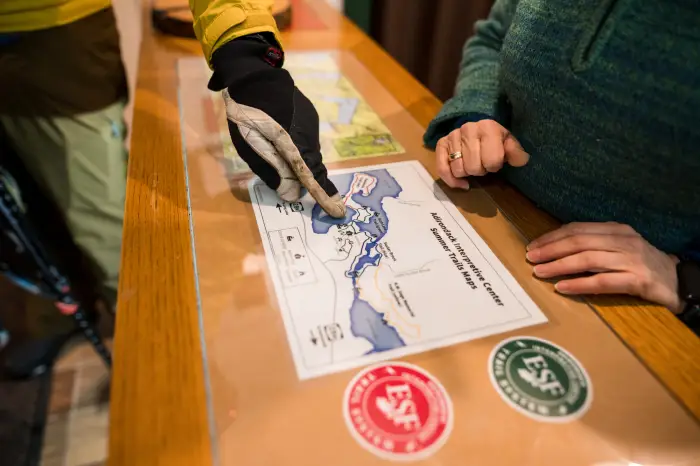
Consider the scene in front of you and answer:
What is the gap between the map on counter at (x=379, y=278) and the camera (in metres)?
0.40

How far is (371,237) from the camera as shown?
505 millimetres

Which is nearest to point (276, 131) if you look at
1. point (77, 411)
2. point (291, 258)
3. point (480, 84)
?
point (291, 258)

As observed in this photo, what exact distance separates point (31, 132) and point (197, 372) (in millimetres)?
786

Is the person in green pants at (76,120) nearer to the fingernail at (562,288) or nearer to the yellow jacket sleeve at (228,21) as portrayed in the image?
the yellow jacket sleeve at (228,21)

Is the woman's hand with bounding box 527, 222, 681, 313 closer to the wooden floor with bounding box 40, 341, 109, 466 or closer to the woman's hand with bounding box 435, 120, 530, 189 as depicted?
the woman's hand with bounding box 435, 120, 530, 189

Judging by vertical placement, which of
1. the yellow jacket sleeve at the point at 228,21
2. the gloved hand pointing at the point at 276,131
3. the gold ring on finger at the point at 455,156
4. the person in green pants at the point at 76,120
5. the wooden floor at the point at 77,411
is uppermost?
the yellow jacket sleeve at the point at 228,21

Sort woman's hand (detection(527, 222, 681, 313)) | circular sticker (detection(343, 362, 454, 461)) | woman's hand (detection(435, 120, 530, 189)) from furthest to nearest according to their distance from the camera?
woman's hand (detection(435, 120, 530, 189))
woman's hand (detection(527, 222, 681, 313))
circular sticker (detection(343, 362, 454, 461))

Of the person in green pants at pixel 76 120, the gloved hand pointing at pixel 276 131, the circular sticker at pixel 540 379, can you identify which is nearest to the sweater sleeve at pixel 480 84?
the gloved hand pointing at pixel 276 131

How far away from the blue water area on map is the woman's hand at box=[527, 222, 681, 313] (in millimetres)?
165

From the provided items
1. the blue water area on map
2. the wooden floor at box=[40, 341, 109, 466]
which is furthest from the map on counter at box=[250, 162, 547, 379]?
the wooden floor at box=[40, 341, 109, 466]

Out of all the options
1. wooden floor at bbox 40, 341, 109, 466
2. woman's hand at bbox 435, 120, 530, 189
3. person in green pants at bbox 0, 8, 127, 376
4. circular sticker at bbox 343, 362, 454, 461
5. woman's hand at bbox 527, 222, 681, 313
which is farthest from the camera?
wooden floor at bbox 40, 341, 109, 466

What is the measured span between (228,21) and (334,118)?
21cm

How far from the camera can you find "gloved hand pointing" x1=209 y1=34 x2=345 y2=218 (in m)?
0.53

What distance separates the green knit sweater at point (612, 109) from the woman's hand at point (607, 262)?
0.08 feet
